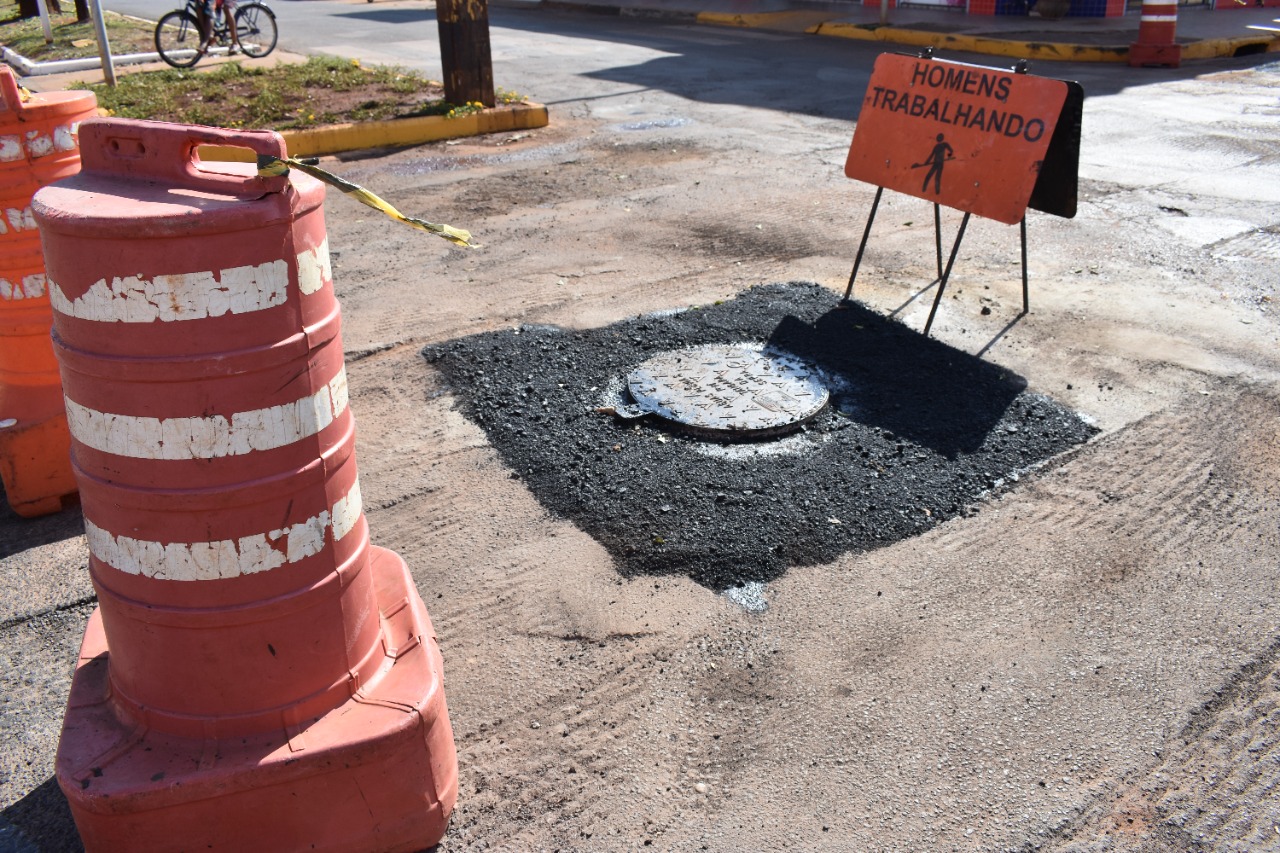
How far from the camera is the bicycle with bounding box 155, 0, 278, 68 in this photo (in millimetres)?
15422

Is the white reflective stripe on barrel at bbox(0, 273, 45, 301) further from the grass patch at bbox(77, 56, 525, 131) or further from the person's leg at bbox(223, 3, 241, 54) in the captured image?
the person's leg at bbox(223, 3, 241, 54)

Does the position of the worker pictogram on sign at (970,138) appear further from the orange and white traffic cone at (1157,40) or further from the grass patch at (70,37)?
the grass patch at (70,37)

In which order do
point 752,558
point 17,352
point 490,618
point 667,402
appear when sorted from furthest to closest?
point 667,402 < point 17,352 < point 752,558 < point 490,618

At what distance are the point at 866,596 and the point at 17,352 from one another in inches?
145

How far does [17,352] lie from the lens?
4.58m

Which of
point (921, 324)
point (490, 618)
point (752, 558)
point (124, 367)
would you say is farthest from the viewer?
point (921, 324)

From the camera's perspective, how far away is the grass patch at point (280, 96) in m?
11.0

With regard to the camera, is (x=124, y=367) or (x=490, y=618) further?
(x=490, y=618)

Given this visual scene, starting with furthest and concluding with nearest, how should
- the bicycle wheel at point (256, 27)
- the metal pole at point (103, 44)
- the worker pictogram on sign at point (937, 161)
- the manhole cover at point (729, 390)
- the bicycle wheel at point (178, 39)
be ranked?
the bicycle wheel at point (256, 27), the bicycle wheel at point (178, 39), the metal pole at point (103, 44), the worker pictogram on sign at point (937, 161), the manhole cover at point (729, 390)

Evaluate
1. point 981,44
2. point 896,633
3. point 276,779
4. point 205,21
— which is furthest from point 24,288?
point 981,44

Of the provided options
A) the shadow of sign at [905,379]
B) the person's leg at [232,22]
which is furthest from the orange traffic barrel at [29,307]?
the person's leg at [232,22]

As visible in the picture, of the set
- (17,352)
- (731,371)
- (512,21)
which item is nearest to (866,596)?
(731,371)

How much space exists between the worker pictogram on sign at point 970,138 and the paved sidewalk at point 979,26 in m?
10.4

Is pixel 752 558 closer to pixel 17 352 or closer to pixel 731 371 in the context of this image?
pixel 731 371
